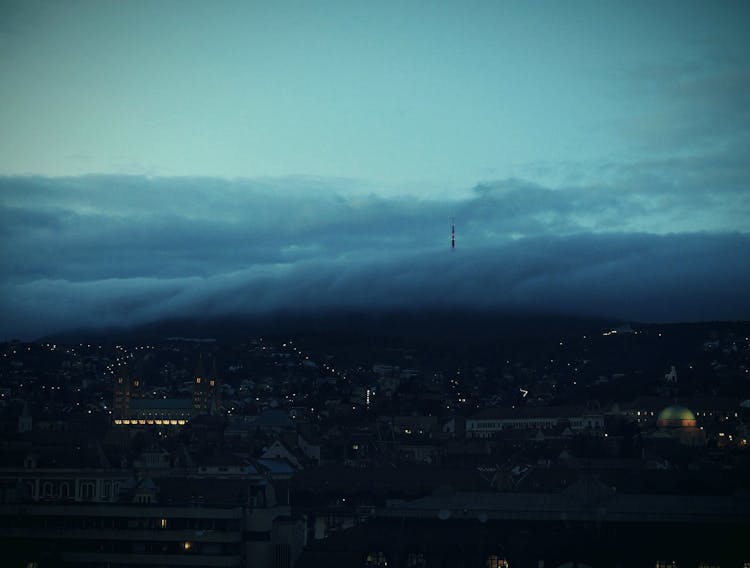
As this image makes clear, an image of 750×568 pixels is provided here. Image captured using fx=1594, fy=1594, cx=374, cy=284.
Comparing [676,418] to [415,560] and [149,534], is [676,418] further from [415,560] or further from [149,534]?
[415,560]

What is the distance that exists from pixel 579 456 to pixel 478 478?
114 ft

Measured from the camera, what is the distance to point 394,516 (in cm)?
8919

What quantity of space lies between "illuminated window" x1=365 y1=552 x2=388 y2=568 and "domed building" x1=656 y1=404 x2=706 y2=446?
10149 centimetres

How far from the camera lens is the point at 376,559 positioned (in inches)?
3157

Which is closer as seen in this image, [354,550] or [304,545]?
[354,550]

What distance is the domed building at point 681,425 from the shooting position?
181 m

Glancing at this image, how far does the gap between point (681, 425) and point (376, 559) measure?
376 feet

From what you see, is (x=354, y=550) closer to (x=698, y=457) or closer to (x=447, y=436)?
(x=698, y=457)

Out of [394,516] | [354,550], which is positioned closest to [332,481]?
[394,516]

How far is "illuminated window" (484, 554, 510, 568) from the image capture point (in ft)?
255

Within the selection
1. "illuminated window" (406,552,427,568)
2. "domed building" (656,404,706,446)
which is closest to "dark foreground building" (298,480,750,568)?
"illuminated window" (406,552,427,568)

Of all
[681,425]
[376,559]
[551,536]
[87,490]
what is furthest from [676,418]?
[376,559]

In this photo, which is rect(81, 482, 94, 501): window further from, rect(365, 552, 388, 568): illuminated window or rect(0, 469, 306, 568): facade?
rect(365, 552, 388, 568): illuminated window

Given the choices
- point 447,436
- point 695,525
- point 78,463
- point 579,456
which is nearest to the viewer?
point 695,525
